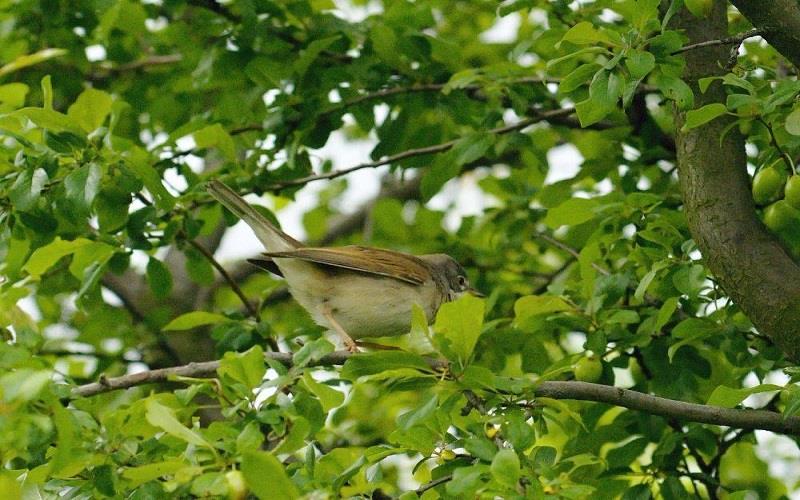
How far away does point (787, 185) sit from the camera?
396 cm

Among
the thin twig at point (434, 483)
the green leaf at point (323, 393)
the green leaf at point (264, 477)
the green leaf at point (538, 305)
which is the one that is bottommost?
the green leaf at point (538, 305)

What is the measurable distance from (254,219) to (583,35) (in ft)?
7.94

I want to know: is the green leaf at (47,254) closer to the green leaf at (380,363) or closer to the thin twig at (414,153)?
the thin twig at (414,153)

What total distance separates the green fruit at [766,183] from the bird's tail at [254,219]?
2.54 metres

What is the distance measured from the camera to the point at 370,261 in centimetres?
615

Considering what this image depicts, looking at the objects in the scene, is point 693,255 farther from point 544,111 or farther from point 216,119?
point 216,119

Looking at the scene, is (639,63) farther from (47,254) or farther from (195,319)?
(47,254)

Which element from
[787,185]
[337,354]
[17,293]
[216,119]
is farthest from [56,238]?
[787,185]

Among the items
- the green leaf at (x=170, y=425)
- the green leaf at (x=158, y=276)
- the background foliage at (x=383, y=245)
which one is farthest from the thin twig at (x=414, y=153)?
the green leaf at (x=170, y=425)

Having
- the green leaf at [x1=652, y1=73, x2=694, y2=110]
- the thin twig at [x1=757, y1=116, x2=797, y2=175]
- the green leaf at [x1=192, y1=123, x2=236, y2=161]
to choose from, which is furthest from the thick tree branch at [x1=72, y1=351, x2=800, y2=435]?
the green leaf at [x1=192, y1=123, x2=236, y2=161]

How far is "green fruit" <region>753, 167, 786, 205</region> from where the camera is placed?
3994 mm

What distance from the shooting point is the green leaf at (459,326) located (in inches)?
136

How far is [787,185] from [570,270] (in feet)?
8.15

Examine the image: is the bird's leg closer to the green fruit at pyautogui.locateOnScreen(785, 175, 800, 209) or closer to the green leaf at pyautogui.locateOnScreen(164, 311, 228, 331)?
the green leaf at pyautogui.locateOnScreen(164, 311, 228, 331)
